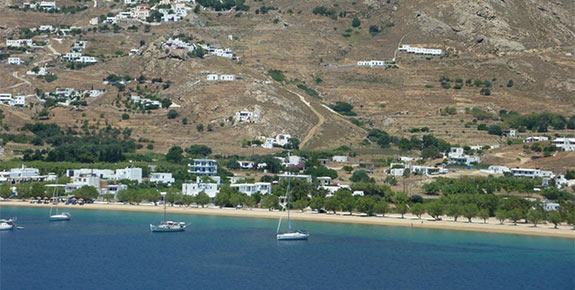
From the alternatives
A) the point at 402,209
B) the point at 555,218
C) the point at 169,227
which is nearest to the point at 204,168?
the point at 402,209

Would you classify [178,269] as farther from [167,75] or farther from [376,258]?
[167,75]

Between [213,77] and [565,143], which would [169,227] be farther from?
[213,77]

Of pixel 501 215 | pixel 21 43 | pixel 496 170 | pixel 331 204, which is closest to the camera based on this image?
pixel 501 215

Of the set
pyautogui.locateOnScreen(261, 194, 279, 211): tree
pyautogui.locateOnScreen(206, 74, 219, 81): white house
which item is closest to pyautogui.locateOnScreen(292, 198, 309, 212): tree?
pyautogui.locateOnScreen(261, 194, 279, 211): tree

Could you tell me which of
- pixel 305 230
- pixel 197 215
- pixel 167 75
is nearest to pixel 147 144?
pixel 167 75

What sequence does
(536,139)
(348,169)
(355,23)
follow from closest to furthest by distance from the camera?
1. (348,169)
2. (536,139)
3. (355,23)

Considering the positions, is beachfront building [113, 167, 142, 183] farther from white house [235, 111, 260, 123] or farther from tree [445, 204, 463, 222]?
tree [445, 204, 463, 222]

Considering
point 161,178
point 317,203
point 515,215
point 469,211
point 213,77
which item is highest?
point 213,77
